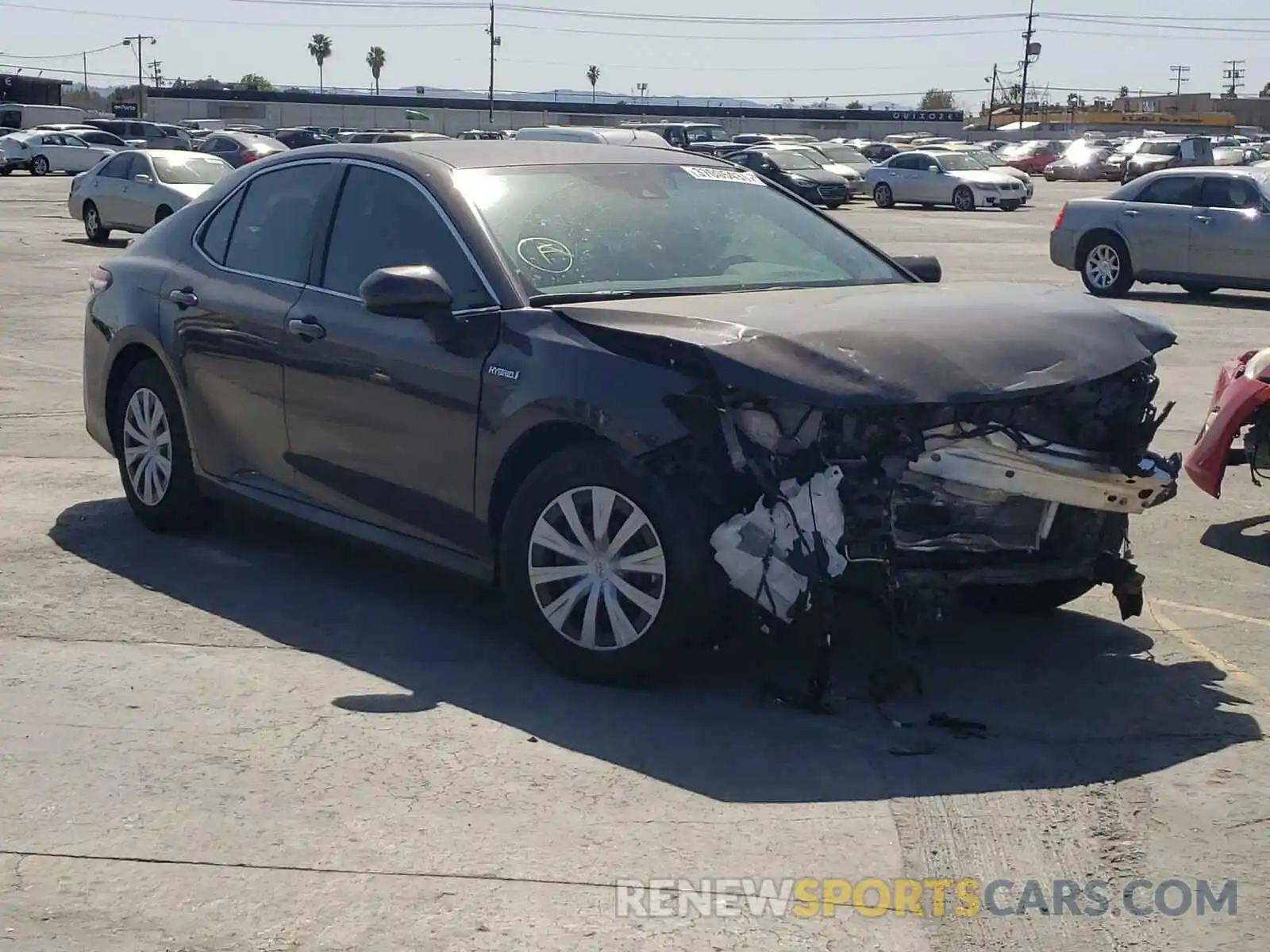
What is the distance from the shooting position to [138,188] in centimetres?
2438

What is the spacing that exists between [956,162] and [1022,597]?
1454 inches

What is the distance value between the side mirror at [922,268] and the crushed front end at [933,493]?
138cm

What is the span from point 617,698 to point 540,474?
29.4 inches

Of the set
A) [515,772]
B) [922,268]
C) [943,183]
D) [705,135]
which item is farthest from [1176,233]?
[705,135]

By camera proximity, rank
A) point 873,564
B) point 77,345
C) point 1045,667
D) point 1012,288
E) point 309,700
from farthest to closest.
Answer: point 77,345
point 1012,288
point 1045,667
point 309,700
point 873,564

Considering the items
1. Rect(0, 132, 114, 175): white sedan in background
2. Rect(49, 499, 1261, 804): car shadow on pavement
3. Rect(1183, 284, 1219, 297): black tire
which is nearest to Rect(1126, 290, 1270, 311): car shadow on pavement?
Rect(1183, 284, 1219, 297): black tire

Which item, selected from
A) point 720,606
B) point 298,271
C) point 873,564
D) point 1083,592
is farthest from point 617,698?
point 298,271

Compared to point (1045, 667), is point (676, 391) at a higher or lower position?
higher

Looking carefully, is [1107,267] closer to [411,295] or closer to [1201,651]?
[1201,651]

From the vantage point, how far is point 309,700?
528 cm

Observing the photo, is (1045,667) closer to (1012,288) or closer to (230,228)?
(1012,288)

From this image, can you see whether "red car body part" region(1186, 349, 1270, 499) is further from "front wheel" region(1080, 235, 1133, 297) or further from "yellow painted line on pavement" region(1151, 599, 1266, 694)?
"front wheel" region(1080, 235, 1133, 297)

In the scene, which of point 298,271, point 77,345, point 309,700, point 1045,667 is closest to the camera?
point 309,700

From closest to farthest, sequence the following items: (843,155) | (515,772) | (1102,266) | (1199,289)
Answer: (515,772) < (1199,289) < (1102,266) < (843,155)
